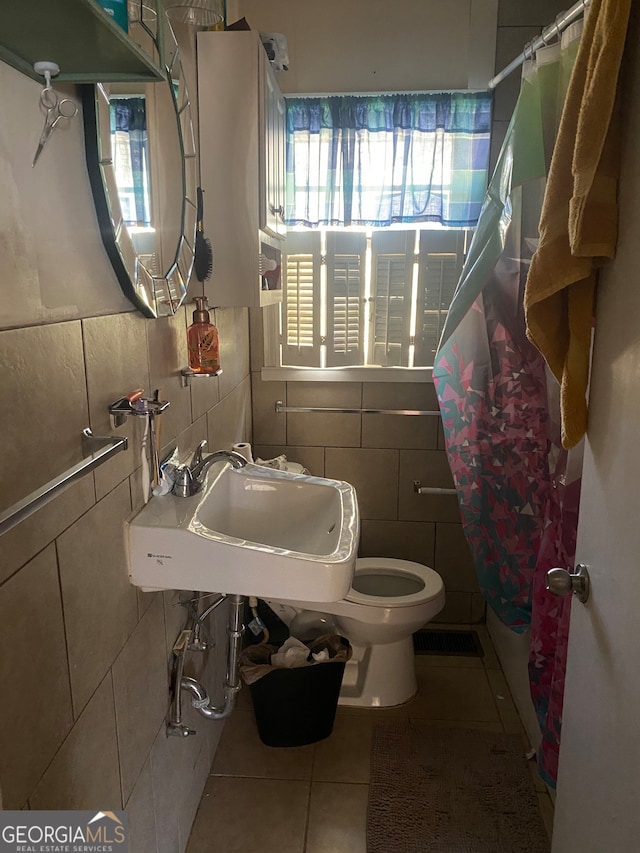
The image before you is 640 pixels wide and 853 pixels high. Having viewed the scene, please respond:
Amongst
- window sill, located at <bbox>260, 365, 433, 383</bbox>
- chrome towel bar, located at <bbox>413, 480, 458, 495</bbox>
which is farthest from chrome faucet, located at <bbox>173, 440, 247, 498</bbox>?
chrome towel bar, located at <bbox>413, 480, 458, 495</bbox>

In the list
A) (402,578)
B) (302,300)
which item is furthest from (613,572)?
(302,300)

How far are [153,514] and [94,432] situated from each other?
0.31 meters

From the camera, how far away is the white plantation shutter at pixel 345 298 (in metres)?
2.48

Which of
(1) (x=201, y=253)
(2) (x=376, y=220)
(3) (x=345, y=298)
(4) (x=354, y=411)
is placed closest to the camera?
(1) (x=201, y=253)

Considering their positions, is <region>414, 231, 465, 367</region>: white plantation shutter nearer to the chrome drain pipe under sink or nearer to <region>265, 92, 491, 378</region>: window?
<region>265, 92, 491, 378</region>: window

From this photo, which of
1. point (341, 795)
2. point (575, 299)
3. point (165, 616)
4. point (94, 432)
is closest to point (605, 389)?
point (575, 299)

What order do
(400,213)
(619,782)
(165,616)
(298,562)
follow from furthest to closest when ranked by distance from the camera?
1. (400,213)
2. (165,616)
3. (298,562)
4. (619,782)

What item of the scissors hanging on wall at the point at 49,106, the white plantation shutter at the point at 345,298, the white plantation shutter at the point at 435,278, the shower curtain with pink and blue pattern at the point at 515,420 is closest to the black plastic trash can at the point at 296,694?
the shower curtain with pink and blue pattern at the point at 515,420

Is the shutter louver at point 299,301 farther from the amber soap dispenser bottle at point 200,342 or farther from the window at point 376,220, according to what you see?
the amber soap dispenser bottle at point 200,342

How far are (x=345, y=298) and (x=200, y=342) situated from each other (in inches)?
40.1

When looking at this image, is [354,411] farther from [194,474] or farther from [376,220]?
[194,474]

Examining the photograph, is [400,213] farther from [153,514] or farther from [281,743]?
[281,743]

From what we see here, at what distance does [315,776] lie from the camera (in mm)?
2004

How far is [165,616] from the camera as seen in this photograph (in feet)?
5.10
